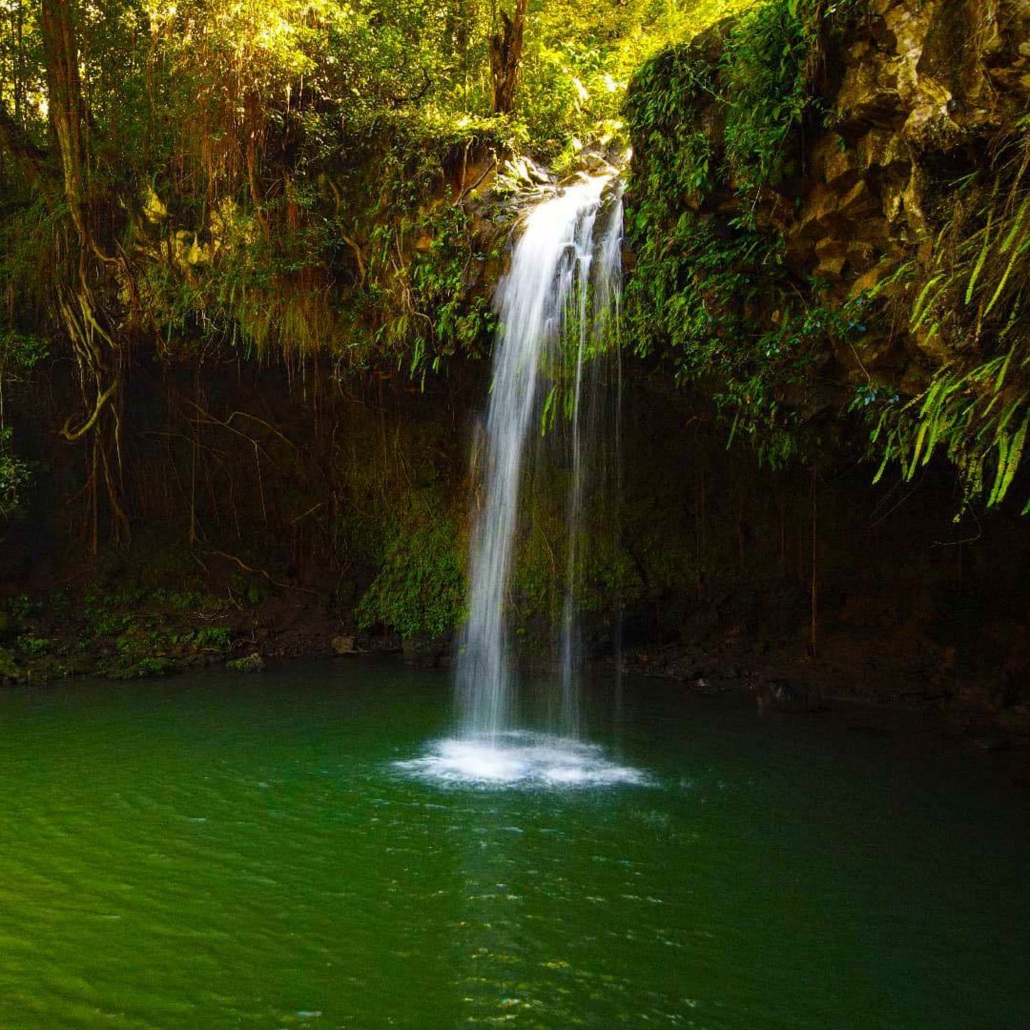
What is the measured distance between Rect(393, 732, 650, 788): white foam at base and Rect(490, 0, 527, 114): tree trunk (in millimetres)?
7873

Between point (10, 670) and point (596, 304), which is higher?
point (596, 304)

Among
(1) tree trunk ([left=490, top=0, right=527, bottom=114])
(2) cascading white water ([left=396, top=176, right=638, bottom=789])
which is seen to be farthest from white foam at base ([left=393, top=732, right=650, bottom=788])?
(1) tree trunk ([left=490, top=0, right=527, bottom=114])

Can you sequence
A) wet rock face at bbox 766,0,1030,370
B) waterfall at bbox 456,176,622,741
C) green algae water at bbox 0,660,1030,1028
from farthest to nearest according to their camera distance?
waterfall at bbox 456,176,622,741
wet rock face at bbox 766,0,1030,370
green algae water at bbox 0,660,1030,1028

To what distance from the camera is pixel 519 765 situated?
294 inches

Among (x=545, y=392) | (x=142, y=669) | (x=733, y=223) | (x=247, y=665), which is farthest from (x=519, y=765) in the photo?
(x=142, y=669)

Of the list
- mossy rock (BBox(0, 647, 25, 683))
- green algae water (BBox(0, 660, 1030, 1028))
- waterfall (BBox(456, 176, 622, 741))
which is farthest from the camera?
mossy rock (BBox(0, 647, 25, 683))

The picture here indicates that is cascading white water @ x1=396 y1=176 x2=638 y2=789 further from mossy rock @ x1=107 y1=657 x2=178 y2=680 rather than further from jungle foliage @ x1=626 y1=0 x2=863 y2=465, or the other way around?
mossy rock @ x1=107 y1=657 x2=178 y2=680

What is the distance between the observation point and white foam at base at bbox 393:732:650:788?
6953mm

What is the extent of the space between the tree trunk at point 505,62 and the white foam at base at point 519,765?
7.87m

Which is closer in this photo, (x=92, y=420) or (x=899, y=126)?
(x=899, y=126)

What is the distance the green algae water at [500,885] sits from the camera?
3.74 m

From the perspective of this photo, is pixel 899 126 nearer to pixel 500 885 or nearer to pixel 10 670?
pixel 500 885

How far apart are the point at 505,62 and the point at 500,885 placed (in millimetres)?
10065

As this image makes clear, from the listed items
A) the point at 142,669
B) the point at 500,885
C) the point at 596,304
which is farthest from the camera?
the point at 142,669
